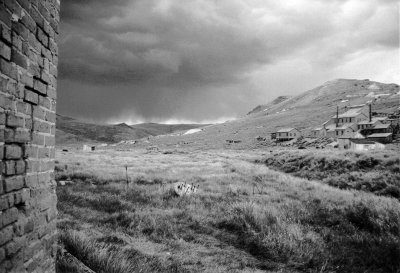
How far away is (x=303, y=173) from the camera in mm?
24344

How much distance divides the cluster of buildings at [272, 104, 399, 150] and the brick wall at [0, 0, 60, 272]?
5387 cm

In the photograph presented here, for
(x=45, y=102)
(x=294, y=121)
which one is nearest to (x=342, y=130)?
(x=294, y=121)

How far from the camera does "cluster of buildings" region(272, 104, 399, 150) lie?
62438 mm

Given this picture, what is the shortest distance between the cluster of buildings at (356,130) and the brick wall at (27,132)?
53874mm

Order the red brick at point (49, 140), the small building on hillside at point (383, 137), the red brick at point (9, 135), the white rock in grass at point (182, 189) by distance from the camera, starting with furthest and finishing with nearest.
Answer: the small building on hillside at point (383, 137), the white rock in grass at point (182, 189), the red brick at point (49, 140), the red brick at point (9, 135)

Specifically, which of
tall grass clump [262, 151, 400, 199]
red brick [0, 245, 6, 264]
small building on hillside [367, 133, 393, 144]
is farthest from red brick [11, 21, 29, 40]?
small building on hillside [367, 133, 393, 144]

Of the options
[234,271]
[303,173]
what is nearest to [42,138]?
[234,271]

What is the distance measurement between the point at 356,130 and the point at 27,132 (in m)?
84.3

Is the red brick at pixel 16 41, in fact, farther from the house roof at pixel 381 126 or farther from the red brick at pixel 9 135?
the house roof at pixel 381 126

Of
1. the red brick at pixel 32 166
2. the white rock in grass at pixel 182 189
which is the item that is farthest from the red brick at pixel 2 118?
the white rock in grass at pixel 182 189

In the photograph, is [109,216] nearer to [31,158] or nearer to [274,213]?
[274,213]

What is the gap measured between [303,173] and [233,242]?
Result: 1844 centimetres

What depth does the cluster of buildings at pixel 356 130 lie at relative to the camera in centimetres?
6244

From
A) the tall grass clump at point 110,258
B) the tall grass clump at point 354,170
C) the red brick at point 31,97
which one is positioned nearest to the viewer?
the red brick at point 31,97
